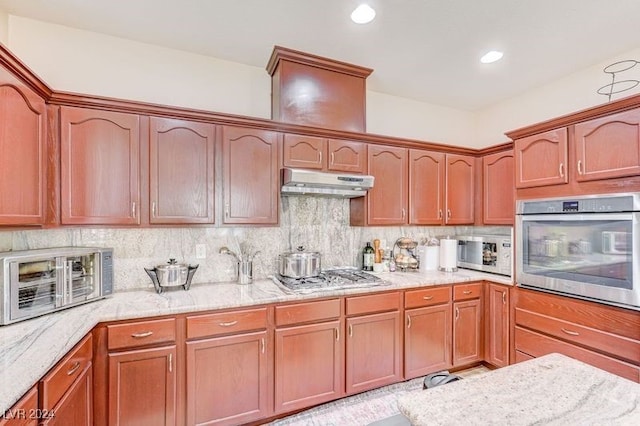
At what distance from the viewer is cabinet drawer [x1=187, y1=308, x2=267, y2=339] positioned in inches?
72.1

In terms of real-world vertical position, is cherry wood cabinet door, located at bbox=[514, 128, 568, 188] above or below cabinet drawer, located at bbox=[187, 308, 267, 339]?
above

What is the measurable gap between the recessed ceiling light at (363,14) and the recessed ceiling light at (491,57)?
1.12m

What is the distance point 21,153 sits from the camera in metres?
1.54

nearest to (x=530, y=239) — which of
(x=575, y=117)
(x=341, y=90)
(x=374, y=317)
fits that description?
(x=575, y=117)

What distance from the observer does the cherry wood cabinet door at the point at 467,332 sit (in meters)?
2.72

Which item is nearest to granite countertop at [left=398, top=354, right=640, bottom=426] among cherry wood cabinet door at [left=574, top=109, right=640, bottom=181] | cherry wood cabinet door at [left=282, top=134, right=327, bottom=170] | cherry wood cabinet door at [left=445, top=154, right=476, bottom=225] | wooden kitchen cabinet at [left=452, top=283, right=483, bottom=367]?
cherry wood cabinet door at [left=574, top=109, right=640, bottom=181]

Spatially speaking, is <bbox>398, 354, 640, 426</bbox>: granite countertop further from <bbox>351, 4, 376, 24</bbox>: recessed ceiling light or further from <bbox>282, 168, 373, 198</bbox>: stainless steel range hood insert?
<bbox>351, 4, 376, 24</bbox>: recessed ceiling light

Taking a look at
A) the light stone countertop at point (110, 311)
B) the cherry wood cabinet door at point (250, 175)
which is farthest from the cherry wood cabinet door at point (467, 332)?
the cherry wood cabinet door at point (250, 175)

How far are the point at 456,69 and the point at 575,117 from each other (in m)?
1.02

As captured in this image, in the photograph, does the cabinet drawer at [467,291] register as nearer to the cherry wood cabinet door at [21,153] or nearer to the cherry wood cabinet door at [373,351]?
the cherry wood cabinet door at [373,351]

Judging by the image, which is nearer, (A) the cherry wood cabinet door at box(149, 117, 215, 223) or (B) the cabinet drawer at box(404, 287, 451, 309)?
(A) the cherry wood cabinet door at box(149, 117, 215, 223)

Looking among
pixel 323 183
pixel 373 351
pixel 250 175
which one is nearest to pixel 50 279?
pixel 250 175

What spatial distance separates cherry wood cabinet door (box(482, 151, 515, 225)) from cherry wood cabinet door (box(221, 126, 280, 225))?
223cm

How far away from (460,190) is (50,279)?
136 inches
